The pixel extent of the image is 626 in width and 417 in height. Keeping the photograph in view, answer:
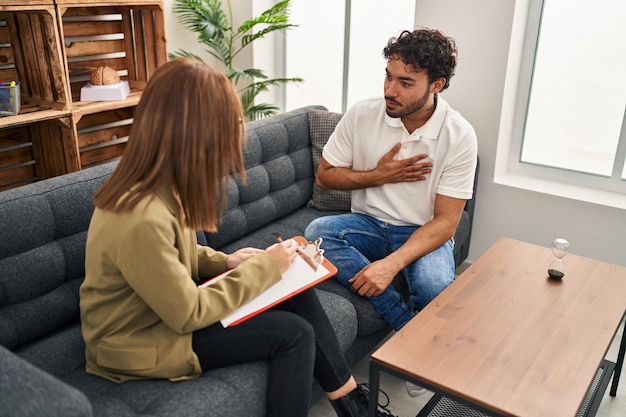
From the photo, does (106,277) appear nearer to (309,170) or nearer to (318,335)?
(318,335)

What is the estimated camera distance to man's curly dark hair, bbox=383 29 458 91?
2.02 m

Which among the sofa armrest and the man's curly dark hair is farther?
the man's curly dark hair

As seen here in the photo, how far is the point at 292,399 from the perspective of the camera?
1.47m

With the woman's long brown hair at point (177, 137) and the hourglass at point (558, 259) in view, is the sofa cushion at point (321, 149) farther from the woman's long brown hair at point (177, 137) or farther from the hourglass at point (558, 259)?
the woman's long brown hair at point (177, 137)

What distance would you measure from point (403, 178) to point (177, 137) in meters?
1.09

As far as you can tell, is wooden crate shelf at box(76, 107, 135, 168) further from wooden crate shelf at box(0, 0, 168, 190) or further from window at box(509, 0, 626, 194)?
window at box(509, 0, 626, 194)

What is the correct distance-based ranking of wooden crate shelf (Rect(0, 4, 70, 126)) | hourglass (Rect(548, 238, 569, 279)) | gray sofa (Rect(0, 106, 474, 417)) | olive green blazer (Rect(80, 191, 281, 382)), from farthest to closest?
wooden crate shelf (Rect(0, 4, 70, 126)), hourglass (Rect(548, 238, 569, 279)), olive green blazer (Rect(80, 191, 281, 382)), gray sofa (Rect(0, 106, 474, 417))

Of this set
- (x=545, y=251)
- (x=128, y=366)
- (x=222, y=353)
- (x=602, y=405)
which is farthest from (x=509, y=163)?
(x=128, y=366)

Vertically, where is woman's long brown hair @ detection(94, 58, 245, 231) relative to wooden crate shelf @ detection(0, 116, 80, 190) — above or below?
above

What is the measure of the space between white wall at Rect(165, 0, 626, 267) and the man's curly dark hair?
0.68 metres

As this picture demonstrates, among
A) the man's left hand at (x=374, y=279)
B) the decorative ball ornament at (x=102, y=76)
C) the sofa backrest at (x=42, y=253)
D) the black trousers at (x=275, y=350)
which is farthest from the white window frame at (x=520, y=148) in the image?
the sofa backrest at (x=42, y=253)

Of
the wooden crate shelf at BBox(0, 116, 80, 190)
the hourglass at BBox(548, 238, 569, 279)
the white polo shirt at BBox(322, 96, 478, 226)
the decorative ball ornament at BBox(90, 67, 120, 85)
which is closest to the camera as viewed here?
the hourglass at BBox(548, 238, 569, 279)

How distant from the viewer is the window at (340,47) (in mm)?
3283

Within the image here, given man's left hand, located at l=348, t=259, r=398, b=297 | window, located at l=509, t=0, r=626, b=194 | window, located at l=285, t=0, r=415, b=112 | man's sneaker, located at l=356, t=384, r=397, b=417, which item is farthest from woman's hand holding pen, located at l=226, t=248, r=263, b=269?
window, located at l=285, t=0, r=415, b=112
